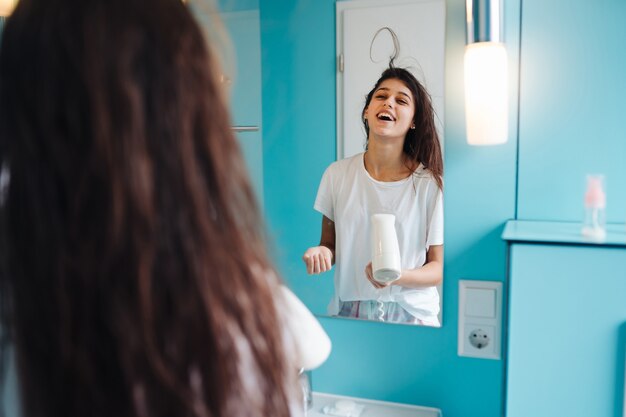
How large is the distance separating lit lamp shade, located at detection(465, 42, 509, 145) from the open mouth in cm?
15

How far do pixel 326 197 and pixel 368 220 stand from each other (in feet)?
0.36

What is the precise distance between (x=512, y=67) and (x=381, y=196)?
0.34 meters

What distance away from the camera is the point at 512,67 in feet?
3.20

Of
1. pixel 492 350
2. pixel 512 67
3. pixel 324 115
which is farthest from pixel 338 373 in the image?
pixel 512 67

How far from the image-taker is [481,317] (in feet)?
3.49

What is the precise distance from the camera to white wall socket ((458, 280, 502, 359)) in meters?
1.05

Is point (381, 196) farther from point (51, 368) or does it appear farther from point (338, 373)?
point (51, 368)

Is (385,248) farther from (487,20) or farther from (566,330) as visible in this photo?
(487,20)

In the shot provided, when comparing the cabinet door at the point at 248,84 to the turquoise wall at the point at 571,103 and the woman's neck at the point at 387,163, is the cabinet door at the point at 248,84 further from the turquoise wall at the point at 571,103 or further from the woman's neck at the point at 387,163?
the turquoise wall at the point at 571,103

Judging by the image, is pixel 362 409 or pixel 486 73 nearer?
pixel 486 73

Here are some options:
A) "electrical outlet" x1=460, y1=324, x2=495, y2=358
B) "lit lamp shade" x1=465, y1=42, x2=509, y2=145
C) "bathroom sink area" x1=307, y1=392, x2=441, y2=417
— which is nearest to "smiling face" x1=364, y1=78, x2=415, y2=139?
"lit lamp shade" x1=465, y1=42, x2=509, y2=145

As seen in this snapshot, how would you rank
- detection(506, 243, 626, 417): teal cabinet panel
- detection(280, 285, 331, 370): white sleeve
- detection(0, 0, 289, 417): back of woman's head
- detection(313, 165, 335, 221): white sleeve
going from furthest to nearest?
detection(313, 165, 335, 221): white sleeve
detection(506, 243, 626, 417): teal cabinet panel
detection(280, 285, 331, 370): white sleeve
detection(0, 0, 289, 417): back of woman's head

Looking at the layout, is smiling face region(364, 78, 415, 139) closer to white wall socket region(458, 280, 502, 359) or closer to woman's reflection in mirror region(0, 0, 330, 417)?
white wall socket region(458, 280, 502, 359)

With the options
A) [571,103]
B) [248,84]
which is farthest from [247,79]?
[571,103]
